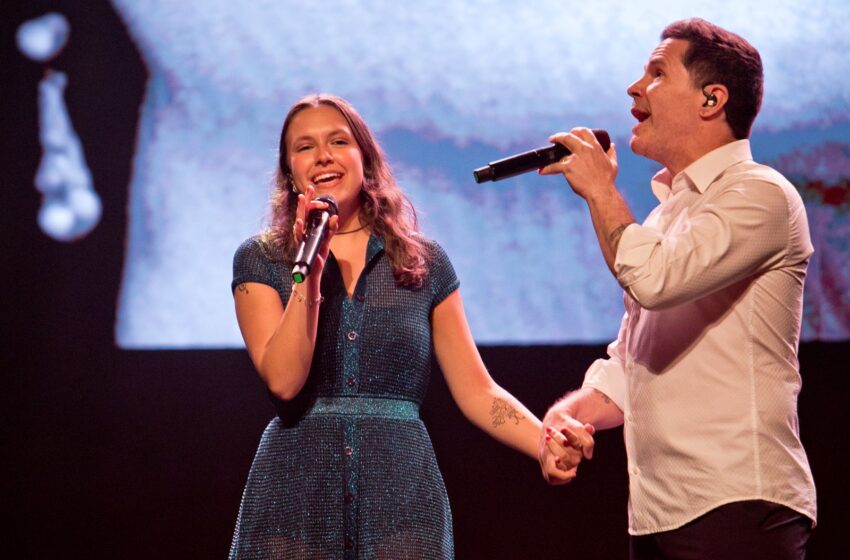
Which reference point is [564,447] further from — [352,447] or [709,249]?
[709,249]

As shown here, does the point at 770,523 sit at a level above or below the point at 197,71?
below

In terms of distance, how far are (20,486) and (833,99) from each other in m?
3.02

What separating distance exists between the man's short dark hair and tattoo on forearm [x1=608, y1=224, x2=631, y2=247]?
1.22 feet

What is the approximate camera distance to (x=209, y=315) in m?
2.96

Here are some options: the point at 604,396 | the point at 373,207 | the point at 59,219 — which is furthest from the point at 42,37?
the point at 604,396

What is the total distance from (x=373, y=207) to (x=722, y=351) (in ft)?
3.04

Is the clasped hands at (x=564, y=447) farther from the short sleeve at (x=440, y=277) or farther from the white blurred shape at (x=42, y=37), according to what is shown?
the white blurred shape at (x=42, y=37)

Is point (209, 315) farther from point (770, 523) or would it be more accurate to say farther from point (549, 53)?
point (770, 523)

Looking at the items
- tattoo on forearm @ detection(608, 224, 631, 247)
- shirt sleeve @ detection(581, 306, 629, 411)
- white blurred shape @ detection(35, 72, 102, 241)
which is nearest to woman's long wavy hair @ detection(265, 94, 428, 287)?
shirt sleeve @ detection(581, 306, 629, 411)

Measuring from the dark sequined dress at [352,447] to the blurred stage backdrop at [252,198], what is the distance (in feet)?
3.20

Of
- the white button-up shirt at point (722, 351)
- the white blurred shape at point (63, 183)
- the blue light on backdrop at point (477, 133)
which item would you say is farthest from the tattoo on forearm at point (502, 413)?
the white blurred shape at point (63, 183)

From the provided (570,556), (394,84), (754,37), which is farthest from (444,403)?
(754,37)

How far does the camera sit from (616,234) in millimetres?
1562

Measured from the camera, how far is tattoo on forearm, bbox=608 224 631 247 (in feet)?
5.11
